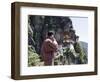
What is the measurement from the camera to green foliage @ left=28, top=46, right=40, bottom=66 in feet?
3.91

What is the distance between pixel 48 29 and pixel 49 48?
0.09 meters

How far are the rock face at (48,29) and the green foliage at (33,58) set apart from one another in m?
0.02

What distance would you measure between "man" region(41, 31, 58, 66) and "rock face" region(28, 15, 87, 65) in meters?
0.02

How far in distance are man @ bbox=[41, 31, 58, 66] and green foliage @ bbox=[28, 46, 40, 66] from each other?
33 mm

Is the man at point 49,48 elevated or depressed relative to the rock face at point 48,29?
depressed

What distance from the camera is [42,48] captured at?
3.99 feet

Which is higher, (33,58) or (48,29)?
(48,29)

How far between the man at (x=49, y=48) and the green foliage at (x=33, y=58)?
0.03 metres

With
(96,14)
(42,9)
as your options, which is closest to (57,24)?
(42,9)

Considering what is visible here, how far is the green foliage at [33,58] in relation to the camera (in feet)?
3.91

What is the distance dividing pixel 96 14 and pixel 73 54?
0.83 feet

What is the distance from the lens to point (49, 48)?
1.23 meters

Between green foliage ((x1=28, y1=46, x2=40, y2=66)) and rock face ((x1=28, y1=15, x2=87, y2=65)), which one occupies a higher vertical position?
rock face ((x1=28, y1=15, x2=87, y2=65))

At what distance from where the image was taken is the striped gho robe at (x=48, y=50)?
122 centimetres
